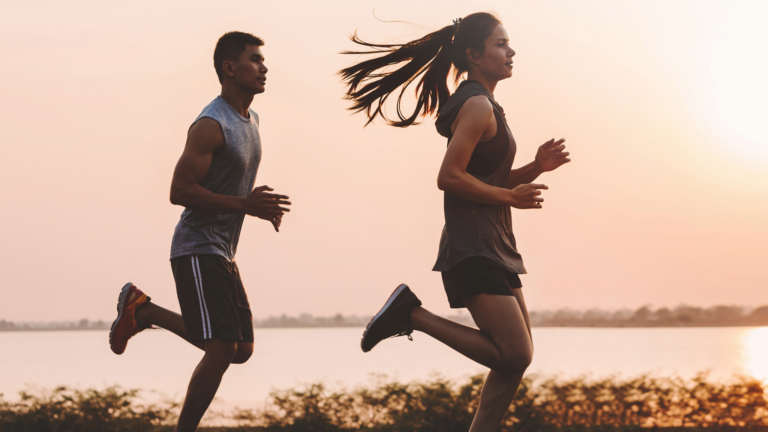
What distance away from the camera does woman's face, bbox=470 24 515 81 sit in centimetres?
318

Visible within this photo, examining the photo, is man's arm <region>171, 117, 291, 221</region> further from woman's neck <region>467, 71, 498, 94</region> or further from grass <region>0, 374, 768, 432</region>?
grass <region>0, 374, 768, 432</region>

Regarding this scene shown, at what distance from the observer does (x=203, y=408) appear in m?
3.12

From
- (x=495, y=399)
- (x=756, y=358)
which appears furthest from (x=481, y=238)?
(x=756, y=358)

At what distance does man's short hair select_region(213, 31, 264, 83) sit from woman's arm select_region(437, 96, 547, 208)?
127 cm

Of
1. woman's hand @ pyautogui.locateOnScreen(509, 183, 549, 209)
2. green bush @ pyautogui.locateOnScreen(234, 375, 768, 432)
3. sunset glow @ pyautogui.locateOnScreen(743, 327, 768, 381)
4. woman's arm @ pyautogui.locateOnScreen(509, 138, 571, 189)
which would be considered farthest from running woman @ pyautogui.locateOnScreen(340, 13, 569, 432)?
sunset glow @ pyautogui.locateOnScreen(743, 327, 768, 381)

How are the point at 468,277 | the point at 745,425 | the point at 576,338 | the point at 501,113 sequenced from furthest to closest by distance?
the point at 576,338 < the point at 745,425 < the point at 501,113 < the point at 468,277

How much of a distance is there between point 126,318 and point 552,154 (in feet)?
8.65

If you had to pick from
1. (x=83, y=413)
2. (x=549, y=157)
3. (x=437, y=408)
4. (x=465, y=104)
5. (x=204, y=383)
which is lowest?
(x=83, y=413)

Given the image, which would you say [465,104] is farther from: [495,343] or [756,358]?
[756,358]

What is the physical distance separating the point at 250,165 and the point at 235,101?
352 mm

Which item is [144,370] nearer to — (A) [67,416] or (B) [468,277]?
(A) [67,416]

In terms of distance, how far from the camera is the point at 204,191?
10.2ft

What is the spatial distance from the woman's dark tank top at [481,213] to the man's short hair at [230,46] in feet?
3.69

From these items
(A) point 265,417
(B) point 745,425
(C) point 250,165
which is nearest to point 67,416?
(A) point 265,417
